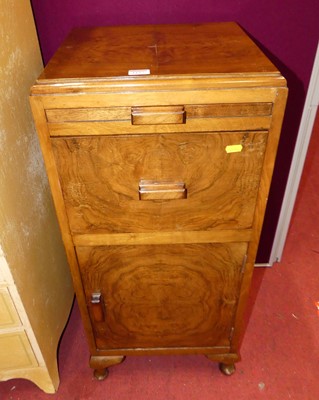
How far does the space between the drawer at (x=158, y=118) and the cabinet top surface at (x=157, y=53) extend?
66 mm

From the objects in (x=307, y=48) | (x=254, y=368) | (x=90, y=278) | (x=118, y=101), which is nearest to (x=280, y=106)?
(x=118, y=101)

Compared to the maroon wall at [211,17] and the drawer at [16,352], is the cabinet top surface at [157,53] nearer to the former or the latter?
the maroon wall at [211,17]

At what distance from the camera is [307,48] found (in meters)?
1.25

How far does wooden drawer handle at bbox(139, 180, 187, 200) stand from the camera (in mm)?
899

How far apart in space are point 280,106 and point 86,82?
0.41 meters

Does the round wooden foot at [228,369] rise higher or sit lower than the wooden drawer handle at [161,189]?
lower

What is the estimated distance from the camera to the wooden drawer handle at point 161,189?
0.90 meters

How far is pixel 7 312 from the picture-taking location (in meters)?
1.09

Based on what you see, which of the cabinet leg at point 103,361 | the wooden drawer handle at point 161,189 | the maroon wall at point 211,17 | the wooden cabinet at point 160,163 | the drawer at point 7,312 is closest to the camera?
the wooden cabinet at point 160,163

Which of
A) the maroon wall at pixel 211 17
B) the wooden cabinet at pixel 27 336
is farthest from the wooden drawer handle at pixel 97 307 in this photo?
the maroon wall at pixel 211 17

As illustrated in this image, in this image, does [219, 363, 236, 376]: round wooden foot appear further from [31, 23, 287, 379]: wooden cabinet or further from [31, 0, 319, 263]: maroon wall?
[31, 0, 319, 263]: maroon wall

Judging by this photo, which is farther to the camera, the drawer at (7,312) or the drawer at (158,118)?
the drawer at (7,312)

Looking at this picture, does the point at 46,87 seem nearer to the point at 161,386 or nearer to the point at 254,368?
the point at 161,386

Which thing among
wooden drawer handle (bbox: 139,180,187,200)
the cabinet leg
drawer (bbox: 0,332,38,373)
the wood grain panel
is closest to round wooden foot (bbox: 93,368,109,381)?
the cabinet leg
